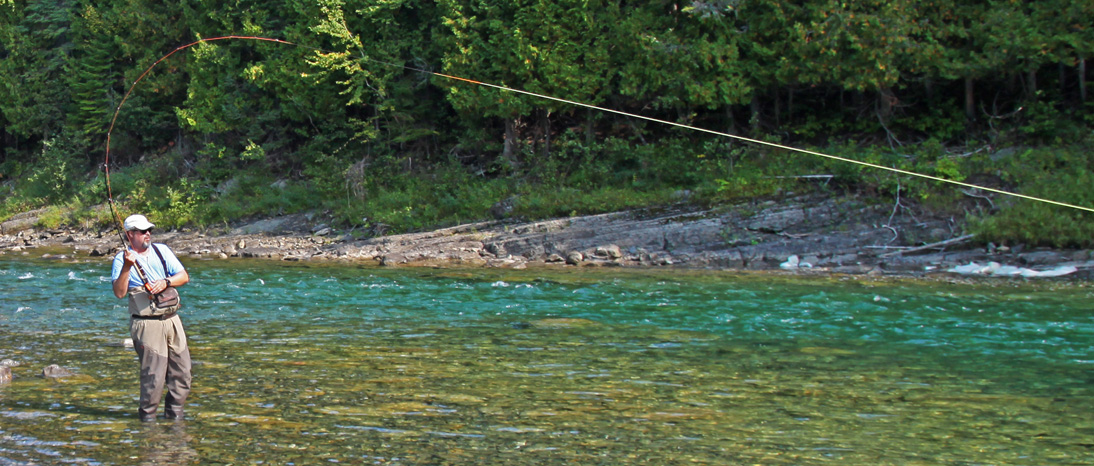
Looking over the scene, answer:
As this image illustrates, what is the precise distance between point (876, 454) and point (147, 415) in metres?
4.58

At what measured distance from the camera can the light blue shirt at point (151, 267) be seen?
5715 millimetres

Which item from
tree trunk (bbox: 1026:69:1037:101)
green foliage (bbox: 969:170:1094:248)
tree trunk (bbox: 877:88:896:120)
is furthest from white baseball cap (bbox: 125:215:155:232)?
tree trunk (bbox: 1026:69:1037:101)

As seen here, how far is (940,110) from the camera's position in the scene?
771 inches

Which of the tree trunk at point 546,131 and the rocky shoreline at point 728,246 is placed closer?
the rocky shoreline at point 728,246

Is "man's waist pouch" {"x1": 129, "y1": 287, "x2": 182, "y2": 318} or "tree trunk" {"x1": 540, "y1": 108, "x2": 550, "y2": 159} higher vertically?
"tree trunk" {"x1": 540, "y1": 108, "x2": 550, "y2": 159}

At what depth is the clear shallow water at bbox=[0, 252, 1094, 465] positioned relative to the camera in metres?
5.42

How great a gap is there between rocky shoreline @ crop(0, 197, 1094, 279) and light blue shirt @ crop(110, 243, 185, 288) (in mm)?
11022

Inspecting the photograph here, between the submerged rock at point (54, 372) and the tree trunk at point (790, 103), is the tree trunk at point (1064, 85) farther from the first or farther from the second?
the submerged rock at point (54, 372)

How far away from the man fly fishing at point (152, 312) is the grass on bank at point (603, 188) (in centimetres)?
1371

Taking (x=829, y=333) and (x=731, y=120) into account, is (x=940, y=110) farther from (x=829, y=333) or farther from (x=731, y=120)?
(x=829, y=333)

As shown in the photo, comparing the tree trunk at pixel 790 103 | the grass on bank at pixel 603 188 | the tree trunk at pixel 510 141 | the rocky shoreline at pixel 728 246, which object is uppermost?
the tree trunk at pixel 790 103

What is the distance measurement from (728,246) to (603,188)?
162 inches

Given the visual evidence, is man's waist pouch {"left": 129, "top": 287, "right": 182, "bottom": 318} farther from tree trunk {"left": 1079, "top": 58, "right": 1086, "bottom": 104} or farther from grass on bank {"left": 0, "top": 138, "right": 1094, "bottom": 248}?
tree trunk {"left": 1079, "top": 58, "right": 1086, "bottom": 104}

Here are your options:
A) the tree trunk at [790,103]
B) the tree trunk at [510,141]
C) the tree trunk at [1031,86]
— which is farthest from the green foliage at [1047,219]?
the tree trunk at [510,141]
